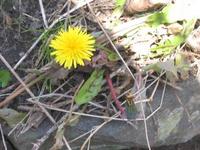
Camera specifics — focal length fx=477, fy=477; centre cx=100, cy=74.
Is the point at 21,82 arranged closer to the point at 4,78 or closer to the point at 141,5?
the point at 4,78

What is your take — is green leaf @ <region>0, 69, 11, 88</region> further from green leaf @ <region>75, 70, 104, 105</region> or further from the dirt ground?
green leaf @ <region>75, 70, 104, 105</region>

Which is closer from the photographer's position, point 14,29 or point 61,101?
point 61,101

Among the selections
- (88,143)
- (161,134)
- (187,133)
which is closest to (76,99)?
(88,143)

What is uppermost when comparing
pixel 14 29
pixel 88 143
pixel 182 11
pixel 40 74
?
pixel 14 29

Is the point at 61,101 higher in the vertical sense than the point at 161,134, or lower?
higher

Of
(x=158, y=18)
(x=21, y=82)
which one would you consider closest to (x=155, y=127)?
(x=158, y=18)

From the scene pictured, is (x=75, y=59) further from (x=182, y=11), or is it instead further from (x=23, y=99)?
(x=182, y=11)
